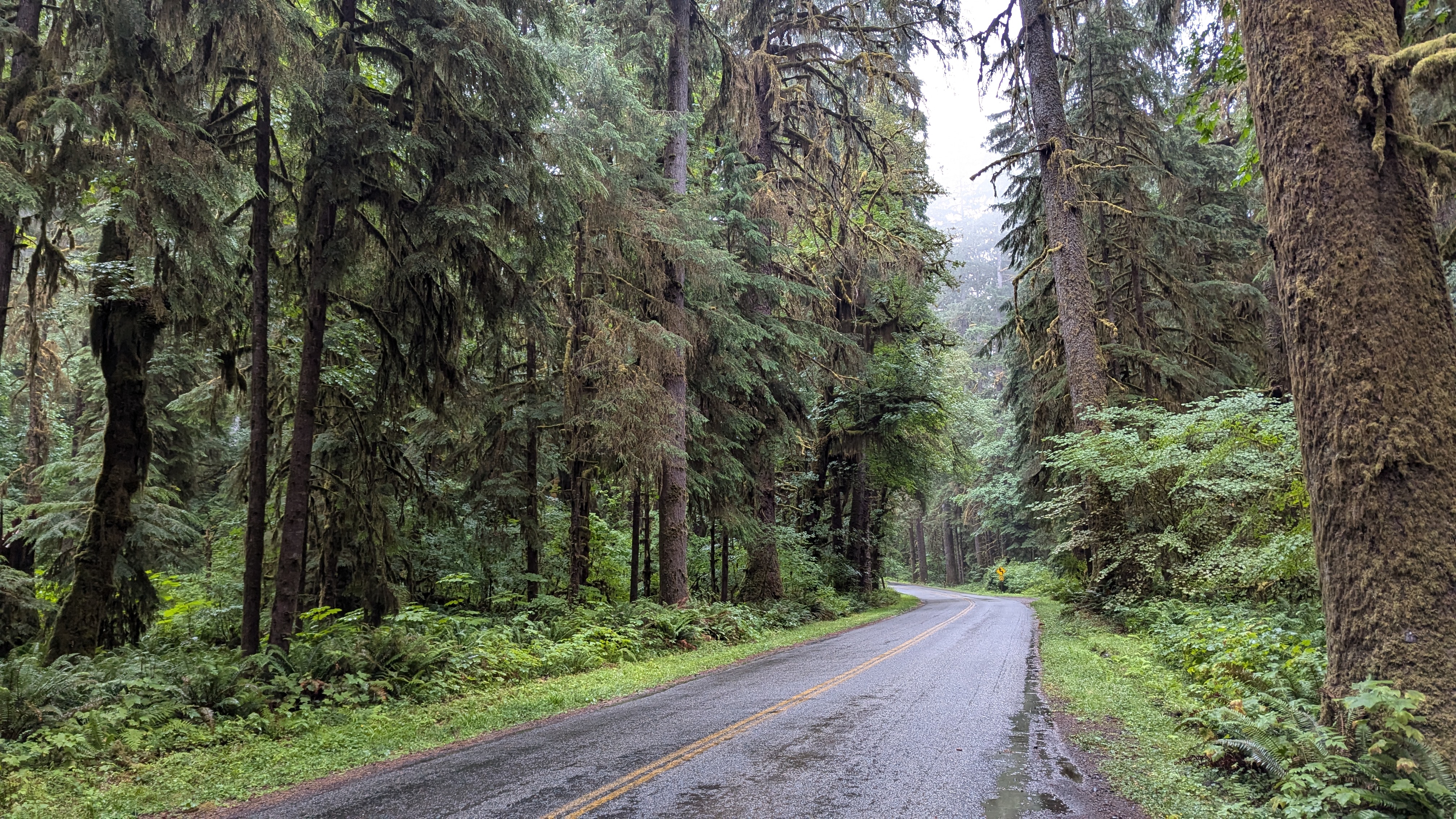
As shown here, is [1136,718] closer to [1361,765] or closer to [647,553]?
[1361,765]

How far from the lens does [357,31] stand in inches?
357

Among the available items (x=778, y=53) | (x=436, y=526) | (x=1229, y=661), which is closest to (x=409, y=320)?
(x=436, y=526)

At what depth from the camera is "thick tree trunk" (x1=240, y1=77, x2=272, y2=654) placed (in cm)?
873

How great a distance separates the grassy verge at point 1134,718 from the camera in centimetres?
515

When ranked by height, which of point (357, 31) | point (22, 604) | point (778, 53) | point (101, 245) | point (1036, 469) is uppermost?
point (778, 53)

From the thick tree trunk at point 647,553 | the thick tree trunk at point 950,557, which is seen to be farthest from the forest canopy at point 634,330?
the thick tree trunk at point 950,557

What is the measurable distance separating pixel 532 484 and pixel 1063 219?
1265 cm

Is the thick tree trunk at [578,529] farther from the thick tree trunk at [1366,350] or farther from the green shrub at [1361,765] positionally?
the thick tree trunk at [1366,350]

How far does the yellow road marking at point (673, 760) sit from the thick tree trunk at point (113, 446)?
24.7 ft

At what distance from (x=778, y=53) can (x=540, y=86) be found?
1117cm

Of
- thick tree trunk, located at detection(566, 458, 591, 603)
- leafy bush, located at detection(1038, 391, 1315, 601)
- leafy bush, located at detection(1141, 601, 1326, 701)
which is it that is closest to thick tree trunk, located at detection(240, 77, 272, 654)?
thick tree trunk, located at detection(566, 458, 591, 603)

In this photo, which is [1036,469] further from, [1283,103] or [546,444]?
[1283,103]

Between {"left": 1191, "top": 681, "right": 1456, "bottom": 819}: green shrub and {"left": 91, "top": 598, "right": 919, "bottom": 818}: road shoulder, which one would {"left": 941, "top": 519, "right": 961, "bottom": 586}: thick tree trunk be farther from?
{"left": 1191, "top": 681, "right": 1456, "bottom": 819}: green shrub

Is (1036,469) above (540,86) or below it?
below
